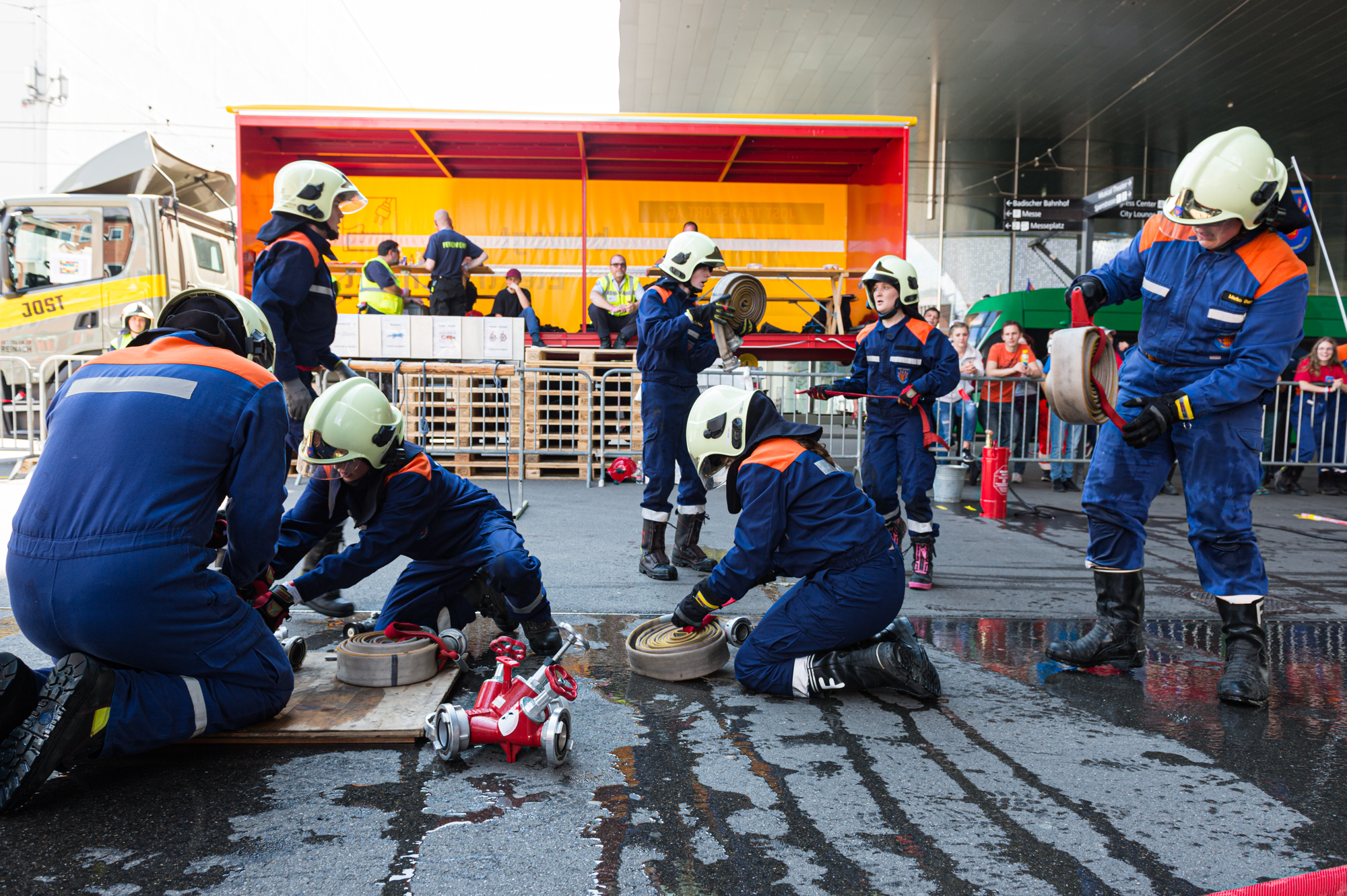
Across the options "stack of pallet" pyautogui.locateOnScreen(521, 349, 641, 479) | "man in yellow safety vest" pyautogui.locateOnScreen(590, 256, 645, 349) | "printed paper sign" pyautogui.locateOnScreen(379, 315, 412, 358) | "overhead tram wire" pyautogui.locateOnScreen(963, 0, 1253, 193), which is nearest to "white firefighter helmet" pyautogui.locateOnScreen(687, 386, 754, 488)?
"stack of pallet" pyautogui.locateOnScreen(521, 349, 641, 479)

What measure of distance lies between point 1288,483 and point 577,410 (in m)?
8.90

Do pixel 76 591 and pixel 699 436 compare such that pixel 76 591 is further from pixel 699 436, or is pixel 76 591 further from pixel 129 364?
pixel 699 436

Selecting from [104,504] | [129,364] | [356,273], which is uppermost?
[356,273]

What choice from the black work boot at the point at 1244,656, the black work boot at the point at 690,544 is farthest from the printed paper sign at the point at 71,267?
the black work boot at the point at 1244,656

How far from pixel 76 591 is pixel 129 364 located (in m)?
0.68

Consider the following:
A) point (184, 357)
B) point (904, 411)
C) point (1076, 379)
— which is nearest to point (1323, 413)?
point (904, 411)

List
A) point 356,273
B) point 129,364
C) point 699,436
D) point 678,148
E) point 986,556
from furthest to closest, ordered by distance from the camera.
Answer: point 356,273, point 678,148, point 986,556, point 699,436, point 129,364

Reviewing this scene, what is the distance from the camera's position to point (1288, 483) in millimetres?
10195

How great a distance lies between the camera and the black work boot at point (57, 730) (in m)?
2.12

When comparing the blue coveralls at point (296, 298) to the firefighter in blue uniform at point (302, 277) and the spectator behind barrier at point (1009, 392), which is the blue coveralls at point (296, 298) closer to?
the firefighter in blue uniform at point (302, 277)

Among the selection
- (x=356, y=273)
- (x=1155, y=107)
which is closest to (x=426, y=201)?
(x=356, y=273)

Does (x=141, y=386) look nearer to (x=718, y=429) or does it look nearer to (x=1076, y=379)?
(x=718, y=429)

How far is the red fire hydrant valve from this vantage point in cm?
250

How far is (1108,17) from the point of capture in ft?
43.5
